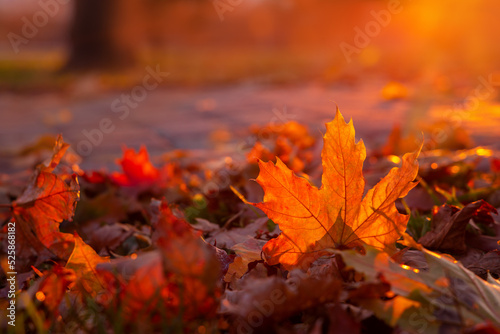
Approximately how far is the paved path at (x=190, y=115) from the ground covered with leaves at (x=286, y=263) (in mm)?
1174

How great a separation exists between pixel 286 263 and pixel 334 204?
0.14 metres

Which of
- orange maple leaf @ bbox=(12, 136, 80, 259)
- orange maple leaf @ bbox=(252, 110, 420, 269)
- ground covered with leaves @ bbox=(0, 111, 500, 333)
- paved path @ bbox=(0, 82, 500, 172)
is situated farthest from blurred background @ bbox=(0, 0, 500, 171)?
orange maple leaf @ bbox=(12, 136, 80, 259)

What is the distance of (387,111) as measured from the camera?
157 inches

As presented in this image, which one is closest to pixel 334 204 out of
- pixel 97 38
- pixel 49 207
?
pixel 49 207

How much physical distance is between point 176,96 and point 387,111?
337 cm

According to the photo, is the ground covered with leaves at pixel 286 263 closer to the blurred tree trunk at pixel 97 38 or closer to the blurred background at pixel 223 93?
the blurred background at pixel 223 93

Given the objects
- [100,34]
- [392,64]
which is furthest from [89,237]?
[100,34]

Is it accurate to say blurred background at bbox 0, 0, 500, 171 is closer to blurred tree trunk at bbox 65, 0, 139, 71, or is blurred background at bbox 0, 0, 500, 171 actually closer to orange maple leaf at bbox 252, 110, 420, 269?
blurred tree trunk at bbox 65, 0, 139, 71

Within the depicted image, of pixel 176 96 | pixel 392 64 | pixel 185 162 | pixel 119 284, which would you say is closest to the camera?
pixel 119 284

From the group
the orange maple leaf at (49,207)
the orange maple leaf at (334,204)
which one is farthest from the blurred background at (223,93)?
the orange maple leaf at (49,207)

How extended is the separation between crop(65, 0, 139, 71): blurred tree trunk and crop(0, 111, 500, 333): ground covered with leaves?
968 cm

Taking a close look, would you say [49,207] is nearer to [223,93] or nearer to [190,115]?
[190,115]

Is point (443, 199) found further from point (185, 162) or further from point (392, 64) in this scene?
point (392, 64)

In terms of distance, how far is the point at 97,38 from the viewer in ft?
34.8
